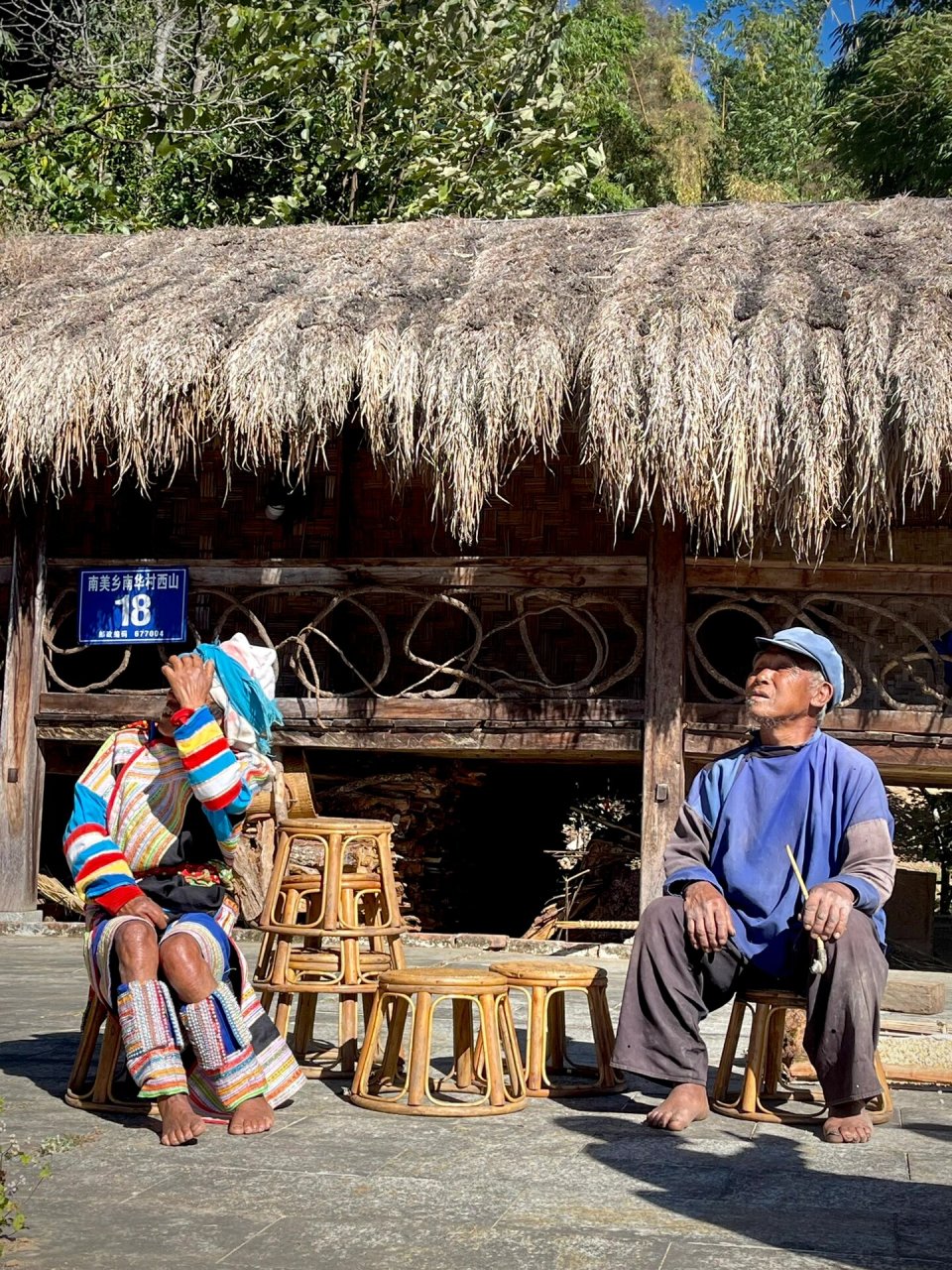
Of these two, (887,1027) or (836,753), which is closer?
(836,753)

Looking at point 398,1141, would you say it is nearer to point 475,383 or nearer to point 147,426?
point 475,383

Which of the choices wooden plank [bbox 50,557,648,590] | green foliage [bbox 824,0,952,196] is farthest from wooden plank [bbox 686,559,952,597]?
green foliage [bbox 824,0,952,196]

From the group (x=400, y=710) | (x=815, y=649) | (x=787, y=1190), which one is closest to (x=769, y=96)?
(x=400, y=710)

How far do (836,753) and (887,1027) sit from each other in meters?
1.19

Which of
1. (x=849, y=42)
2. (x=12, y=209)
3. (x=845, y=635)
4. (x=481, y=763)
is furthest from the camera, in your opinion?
Answer: (x=849, y=42)

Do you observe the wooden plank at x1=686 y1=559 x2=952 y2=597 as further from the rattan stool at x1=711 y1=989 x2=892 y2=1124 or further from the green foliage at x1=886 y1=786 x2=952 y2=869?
the green foliage at x1=886 y1=786 x2=952 y2=869

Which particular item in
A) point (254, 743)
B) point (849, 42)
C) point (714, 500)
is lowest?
point (254, 743)

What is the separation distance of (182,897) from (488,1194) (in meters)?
1.33

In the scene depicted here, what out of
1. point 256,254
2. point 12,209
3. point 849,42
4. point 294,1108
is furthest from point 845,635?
point 849,42

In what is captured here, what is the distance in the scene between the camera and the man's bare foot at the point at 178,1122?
12.7 feet

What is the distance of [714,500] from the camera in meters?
7.65

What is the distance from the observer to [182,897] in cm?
436

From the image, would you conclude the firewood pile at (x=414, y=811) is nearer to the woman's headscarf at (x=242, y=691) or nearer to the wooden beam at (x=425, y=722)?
the wooden beam at (x=425, y=722)

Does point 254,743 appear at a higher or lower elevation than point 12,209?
lower
